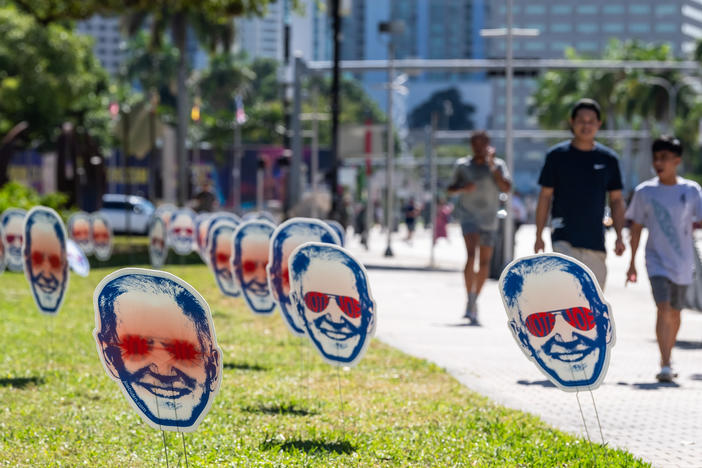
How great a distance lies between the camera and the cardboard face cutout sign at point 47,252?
31.7 feet

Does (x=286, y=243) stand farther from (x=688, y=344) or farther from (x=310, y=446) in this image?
(x=688, y=344)

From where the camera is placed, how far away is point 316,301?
22.7ft

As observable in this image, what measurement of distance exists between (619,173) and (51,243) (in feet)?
12.6

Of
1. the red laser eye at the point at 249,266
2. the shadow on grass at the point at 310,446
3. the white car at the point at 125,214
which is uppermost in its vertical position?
the red laser eye at the point at 249,266

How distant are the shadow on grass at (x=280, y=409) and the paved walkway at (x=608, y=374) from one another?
47.6 inches

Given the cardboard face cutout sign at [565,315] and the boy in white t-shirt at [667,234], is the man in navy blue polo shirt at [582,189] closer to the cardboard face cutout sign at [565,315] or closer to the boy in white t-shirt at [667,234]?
Result: the boy in white t-shirt at [667,234]

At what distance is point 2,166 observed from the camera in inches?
1241

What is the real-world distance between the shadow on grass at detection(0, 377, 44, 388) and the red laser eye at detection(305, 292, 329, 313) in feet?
7.53

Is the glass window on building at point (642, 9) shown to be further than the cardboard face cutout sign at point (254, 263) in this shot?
Yes

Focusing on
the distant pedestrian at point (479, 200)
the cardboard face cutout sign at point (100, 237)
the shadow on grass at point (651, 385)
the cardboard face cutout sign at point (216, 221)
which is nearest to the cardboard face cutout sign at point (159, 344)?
the shadow on grass at point (651, 385)

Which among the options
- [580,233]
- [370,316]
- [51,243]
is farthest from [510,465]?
[51,243]

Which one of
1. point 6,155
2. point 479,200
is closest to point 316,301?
point 479,200

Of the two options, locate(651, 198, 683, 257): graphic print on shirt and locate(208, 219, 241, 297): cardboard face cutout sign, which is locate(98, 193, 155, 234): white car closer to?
locate(208, 219, 241, 297): cardboard face cutout sign

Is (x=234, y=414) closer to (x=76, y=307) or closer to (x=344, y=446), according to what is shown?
(x=344, y=446)
